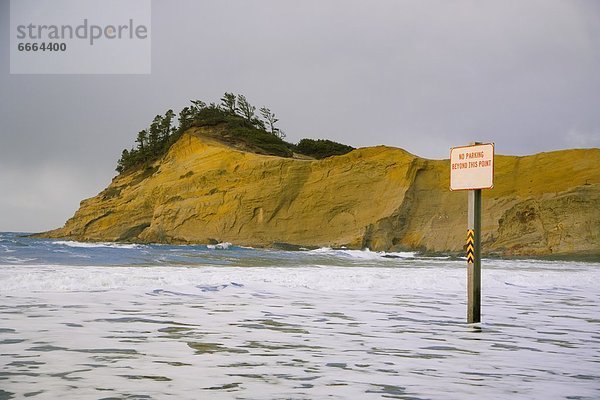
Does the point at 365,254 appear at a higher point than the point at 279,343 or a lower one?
lower

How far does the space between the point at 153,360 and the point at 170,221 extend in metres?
47.9

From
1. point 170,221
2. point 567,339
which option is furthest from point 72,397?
point 170,221

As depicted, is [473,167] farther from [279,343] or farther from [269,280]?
[269,280]

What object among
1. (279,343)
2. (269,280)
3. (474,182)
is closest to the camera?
(279,343)

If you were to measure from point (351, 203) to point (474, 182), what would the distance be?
38628mm

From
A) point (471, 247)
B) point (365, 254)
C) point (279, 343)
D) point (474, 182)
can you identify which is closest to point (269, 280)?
point (471, 247)

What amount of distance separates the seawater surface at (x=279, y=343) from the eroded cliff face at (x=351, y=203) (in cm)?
2651

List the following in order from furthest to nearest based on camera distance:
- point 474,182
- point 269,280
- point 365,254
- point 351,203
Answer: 1. point 351,203
2. point 365,254
3. point 269,280
4. point 474,182

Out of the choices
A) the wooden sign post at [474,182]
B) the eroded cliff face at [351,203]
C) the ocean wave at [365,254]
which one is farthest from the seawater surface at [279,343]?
the eroded cliff face at [351,203]

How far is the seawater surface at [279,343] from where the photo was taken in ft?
17.8

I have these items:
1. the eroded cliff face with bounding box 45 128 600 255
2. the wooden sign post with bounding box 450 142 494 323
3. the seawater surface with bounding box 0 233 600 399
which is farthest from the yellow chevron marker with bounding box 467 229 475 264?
the eroded cliff face with bounding box 45 128 600 255

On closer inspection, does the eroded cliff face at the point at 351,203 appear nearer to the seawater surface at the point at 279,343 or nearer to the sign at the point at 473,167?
the seawater surface at the point at 279,343

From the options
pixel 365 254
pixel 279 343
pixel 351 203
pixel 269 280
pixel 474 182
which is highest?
pixel 351 203

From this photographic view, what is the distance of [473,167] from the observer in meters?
10.5
